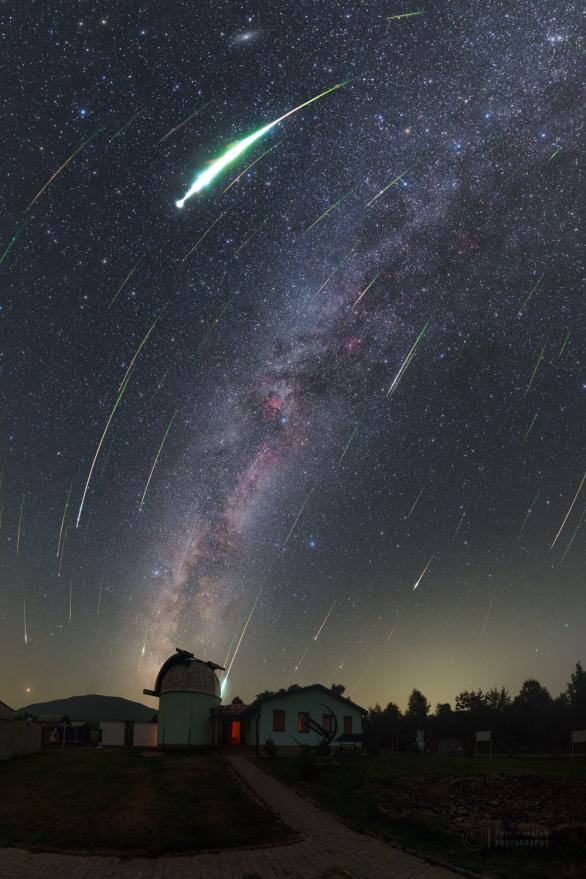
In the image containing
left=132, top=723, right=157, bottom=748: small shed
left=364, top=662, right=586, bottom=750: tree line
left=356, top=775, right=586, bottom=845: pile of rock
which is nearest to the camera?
left=356, top=775, right=586, bottom=845: pile of rock

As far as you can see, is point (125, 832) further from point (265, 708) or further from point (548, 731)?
point (548, 731)

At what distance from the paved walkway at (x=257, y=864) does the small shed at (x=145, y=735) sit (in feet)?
96.9

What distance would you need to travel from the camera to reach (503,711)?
5825 cm

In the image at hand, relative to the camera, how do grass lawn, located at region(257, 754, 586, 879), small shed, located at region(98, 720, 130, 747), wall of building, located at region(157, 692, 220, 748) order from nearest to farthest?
grass lawn, located at region(257, 754, 586, 879)
wall of building, located at region(157, 692, 220, 748)
small shed, located at region(98, 720, 130, 747)

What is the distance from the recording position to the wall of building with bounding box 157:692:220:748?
31578 mm

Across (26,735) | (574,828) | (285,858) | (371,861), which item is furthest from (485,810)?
(26,735)

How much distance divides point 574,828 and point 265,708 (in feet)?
84.7

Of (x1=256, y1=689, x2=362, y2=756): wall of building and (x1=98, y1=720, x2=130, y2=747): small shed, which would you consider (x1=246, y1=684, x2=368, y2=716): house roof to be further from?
(x1=98, y1=720, x2=130, y2=747): small shed

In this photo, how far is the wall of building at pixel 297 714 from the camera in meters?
31.6

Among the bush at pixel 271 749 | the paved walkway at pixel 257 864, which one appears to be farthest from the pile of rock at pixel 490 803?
the bush at pixel 271 749

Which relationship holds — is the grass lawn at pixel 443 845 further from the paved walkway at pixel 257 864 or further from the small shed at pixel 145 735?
the small shed at pixel 145 735


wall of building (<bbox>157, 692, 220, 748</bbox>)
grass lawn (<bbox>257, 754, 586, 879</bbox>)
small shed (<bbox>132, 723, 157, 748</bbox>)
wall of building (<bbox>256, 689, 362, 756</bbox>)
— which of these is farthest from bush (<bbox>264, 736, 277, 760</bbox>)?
small shed (<bbox>132, 723, 157, 748</bbox>)

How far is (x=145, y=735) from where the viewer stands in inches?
1407

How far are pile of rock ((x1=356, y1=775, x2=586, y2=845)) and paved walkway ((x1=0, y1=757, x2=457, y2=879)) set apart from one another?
1.98 meters
